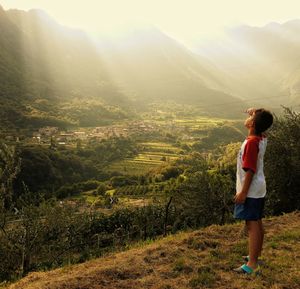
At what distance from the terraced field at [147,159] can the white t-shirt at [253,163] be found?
85.0m

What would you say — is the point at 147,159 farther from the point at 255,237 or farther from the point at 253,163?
the point at 253,163

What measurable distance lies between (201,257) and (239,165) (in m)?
2.31

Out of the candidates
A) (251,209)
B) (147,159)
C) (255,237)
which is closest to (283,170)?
(255,237)

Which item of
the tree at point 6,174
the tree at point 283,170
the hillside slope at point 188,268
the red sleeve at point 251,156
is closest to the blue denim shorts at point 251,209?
the red sleeve at point 251,156

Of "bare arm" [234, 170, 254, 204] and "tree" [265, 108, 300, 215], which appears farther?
"tree" [265, 108, 300, 215]

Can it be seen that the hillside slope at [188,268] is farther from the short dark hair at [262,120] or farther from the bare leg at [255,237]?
the short dark hair at [262,120]

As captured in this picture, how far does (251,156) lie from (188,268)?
237cm

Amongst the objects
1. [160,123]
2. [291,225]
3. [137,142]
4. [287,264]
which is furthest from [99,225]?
[160,123]

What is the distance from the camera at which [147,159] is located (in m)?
108

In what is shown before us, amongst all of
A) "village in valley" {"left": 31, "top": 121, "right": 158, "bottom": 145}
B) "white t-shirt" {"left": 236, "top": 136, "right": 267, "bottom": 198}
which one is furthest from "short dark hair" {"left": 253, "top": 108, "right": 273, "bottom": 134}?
"village in valley" {"left": 31, "top": 121, "right": 158, "bottom": 145}

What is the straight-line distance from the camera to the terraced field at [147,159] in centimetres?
9837

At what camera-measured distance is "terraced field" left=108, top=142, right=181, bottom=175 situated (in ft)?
323

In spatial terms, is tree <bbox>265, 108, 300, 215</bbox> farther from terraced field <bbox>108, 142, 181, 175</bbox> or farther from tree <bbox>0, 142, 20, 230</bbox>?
terraced field <bbox>108, 142, 181, 175</bbox>

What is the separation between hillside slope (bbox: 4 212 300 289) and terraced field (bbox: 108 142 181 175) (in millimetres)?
82695
